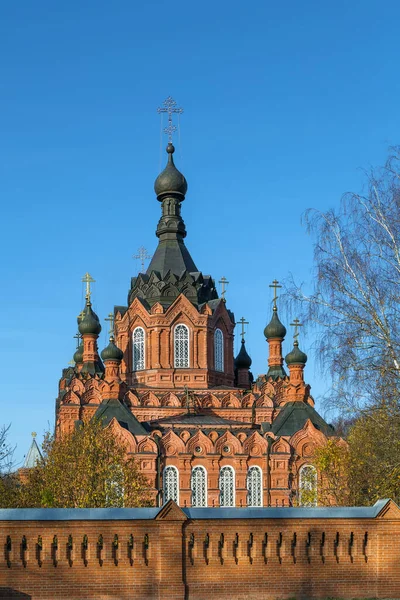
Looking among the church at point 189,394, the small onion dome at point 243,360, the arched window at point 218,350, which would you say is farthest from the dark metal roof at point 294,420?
the small onion dome at point 243,360

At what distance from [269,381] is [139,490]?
16.6m

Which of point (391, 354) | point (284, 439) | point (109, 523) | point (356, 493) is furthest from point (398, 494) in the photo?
point (284, 439)

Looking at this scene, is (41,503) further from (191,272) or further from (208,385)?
(191,272)

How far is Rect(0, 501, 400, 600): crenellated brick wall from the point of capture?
15.0m

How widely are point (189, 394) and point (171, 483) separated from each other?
522 cm

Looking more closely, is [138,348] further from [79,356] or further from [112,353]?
[79,356]

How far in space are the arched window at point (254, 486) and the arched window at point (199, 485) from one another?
74.4 inches

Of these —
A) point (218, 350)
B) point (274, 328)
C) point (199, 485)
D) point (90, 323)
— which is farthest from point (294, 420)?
point (90, 323)

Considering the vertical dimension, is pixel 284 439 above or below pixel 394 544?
above

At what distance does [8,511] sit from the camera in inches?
588

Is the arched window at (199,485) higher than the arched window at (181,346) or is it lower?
lower

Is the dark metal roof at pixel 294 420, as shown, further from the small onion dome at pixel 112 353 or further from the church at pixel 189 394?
the small onion dome at pixel 112 353

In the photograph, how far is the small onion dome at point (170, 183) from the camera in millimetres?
48562

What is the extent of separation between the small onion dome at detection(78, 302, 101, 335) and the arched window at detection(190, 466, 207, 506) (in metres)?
12.6
